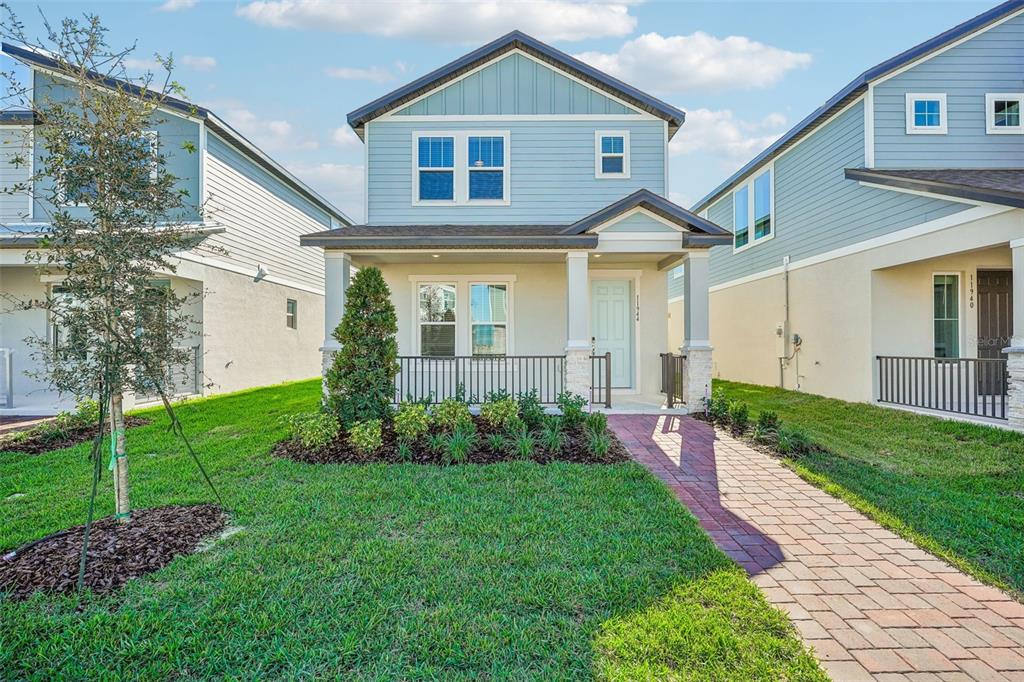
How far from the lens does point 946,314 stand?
33.2 ft

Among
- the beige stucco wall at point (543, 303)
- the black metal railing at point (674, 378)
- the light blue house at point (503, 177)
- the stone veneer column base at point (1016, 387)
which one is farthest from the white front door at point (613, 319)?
the stone veneer column base at point (1016, 387)

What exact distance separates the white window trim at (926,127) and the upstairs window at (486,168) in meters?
8.04

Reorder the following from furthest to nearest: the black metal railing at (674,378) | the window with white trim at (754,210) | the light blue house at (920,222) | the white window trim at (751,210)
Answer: the window with white trim at (754,210) < the white window trim at (751,210) < the black metal railing at (674,378) < the light blue house at (920,222)

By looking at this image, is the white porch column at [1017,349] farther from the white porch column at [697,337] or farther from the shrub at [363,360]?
the shrub at [363,360]

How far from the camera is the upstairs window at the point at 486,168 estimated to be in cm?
1061

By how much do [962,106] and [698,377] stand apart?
774cm

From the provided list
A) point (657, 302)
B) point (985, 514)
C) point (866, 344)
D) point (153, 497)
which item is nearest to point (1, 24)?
point (153, 497)

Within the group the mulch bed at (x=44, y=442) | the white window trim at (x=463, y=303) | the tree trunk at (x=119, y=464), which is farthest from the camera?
the white window trim at (x=463, y=303)

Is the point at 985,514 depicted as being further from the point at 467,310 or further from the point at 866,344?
the point at 467,310

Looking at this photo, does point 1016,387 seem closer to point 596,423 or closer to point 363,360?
point 596,423

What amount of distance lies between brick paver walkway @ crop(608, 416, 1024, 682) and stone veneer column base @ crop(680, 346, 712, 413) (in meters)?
3.49

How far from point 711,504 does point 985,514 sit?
2290mm

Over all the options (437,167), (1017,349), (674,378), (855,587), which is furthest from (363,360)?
(1017,349)

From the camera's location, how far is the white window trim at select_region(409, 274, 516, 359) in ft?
34.9
